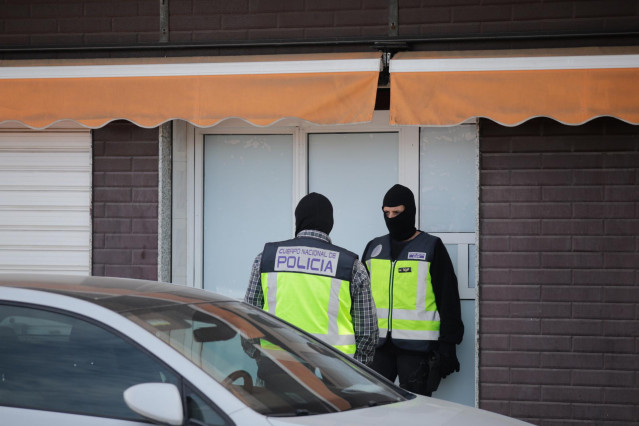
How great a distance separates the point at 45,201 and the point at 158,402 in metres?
5.16

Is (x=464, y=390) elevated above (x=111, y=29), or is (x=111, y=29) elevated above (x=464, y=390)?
(x=111, y=29)

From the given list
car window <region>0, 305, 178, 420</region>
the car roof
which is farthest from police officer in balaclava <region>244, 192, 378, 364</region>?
Answer: car window <region>0, 305, 178, 420</region>

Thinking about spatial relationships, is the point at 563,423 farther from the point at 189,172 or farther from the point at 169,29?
the point at 169,29

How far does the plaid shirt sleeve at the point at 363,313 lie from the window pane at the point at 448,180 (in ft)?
7.85

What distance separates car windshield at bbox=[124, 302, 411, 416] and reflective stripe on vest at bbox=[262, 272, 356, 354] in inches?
29.8

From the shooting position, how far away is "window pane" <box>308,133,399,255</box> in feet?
25.6

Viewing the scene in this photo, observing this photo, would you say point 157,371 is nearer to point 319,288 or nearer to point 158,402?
point 158,402

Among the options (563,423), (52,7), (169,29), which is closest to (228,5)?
(169,29)

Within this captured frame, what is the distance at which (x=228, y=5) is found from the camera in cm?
774

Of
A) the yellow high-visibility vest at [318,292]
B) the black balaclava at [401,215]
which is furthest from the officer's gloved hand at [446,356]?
the yellow high-visibility vest at [318,292]

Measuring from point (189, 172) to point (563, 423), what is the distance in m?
3.66

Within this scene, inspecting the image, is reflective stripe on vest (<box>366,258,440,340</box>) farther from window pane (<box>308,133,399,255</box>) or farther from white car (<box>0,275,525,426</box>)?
white car (<box>0,275,525,426</box>)

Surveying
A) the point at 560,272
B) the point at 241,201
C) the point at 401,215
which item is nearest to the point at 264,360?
the point at 401,215

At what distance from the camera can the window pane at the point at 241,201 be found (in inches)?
315
